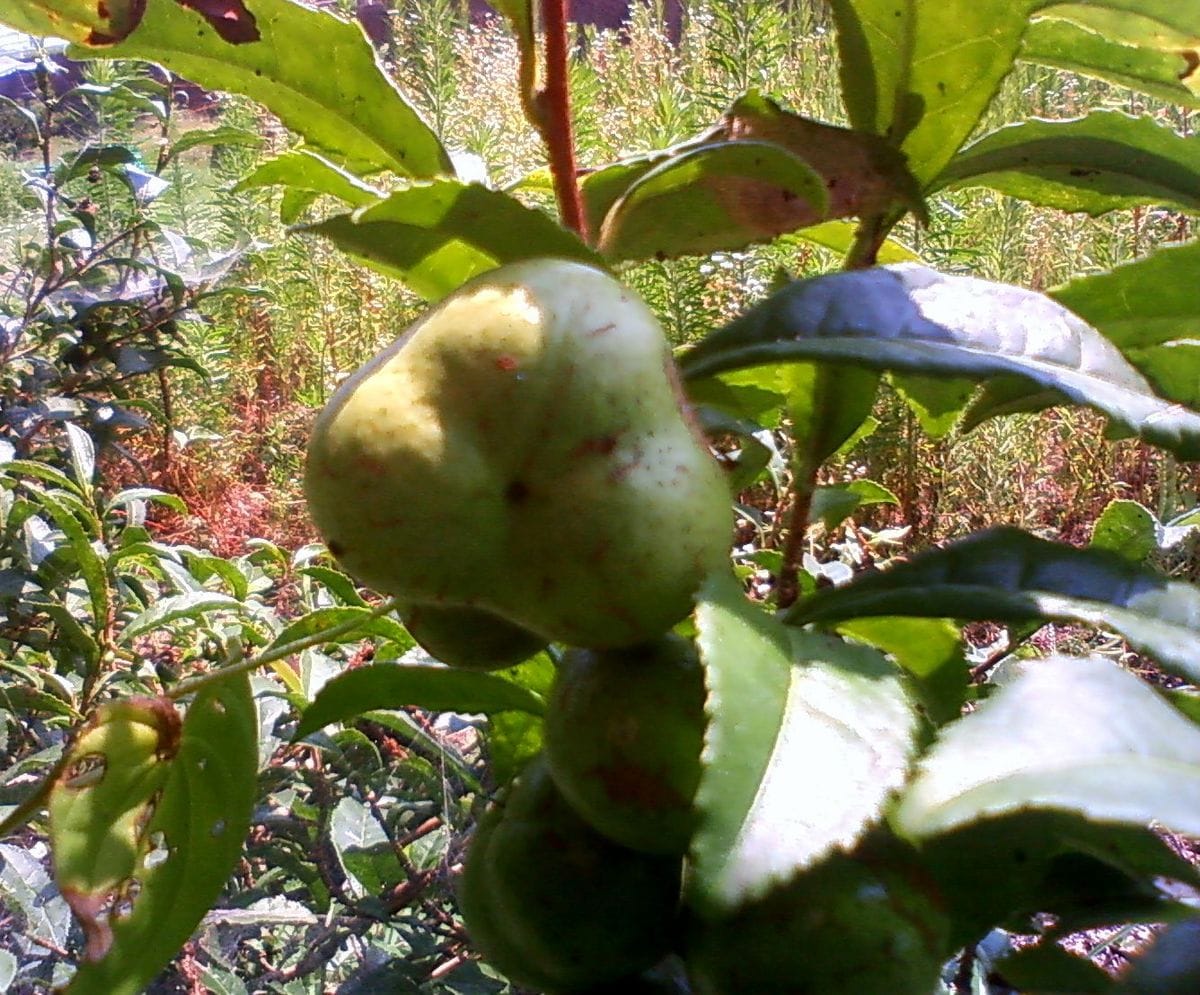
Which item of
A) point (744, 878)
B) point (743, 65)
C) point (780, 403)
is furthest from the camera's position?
point (743, 65)

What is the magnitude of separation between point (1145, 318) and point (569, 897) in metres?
0.48

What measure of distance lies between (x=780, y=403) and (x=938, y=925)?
1.19 feet

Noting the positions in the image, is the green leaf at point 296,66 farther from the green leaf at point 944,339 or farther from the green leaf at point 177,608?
the green leaf at point 177,608

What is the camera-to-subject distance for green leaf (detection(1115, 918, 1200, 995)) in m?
0.38

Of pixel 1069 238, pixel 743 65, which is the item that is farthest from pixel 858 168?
pixel 1069 238

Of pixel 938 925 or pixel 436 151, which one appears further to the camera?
pixel 436 151

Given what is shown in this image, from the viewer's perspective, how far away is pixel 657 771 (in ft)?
1.53

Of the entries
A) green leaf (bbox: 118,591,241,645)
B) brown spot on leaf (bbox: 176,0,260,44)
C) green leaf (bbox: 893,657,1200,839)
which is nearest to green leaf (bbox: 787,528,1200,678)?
green leaf (bbox: 893,657,1200,839)

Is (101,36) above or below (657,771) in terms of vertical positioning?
above

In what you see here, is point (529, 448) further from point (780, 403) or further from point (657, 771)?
point (780, 403)

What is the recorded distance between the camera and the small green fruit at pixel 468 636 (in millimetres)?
520

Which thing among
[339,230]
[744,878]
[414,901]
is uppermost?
[339,230]

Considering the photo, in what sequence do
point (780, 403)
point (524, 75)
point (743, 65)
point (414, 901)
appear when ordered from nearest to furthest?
1. point (524, 75)
2. point (780, 403)
3. point (414, 901)
4. point (743, 65)

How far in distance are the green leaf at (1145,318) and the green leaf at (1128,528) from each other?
23cm
